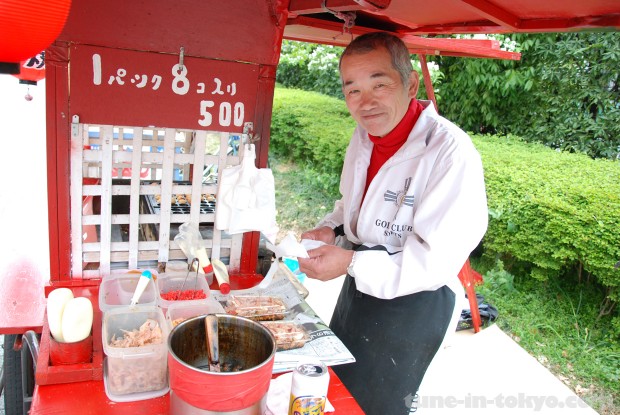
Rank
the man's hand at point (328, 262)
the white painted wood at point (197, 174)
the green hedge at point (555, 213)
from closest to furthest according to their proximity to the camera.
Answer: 1. the man's hand at point (328, 262)
2. the white painted wood at point (197, 174)
3. the green hedge at point (555, 213)

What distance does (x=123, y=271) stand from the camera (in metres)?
2.05

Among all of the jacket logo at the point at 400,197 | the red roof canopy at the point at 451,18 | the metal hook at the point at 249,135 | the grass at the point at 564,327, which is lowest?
the grass at the point at 564,327

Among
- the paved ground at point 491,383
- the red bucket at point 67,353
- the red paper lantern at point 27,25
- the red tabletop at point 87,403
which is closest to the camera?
the red paper lantern at point 27,25

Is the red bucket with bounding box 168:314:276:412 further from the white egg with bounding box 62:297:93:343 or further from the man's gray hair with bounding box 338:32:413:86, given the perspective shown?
the man's gray hair with bounding box 338:32:413:86

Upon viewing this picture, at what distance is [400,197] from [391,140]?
0.27m

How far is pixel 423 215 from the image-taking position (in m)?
1.76

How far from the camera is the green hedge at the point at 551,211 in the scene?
12.8 ft

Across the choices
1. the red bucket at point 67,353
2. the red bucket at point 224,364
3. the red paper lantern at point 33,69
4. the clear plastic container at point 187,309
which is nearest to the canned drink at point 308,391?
the red bucket at point 224,364

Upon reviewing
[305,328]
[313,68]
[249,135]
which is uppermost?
[313,68]

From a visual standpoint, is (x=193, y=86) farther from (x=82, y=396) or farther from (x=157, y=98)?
(x=82, y=396)

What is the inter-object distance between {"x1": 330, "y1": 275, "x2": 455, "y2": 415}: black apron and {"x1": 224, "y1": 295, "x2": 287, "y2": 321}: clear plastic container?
420mm

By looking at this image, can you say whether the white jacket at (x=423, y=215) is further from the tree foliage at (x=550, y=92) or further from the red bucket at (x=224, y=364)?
the tree foliage at (x=550, y=92)

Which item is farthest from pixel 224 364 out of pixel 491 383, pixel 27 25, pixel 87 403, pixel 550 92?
pixel 550 92

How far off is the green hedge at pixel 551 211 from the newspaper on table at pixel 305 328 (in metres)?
2.90
